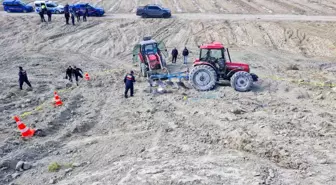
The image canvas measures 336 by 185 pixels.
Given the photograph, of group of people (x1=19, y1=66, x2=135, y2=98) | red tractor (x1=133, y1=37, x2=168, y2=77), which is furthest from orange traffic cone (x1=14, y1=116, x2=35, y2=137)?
red tractor (x1=133, y1=37, x2=168, y2=77)

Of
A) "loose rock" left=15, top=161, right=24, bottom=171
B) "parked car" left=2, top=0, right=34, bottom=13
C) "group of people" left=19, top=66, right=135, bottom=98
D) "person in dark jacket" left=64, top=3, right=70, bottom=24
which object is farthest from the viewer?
"parked car" left=2, top=0, right=34, bottom=13

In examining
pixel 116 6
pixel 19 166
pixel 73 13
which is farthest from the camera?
pixel 116 6

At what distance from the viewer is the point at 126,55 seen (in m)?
24.2

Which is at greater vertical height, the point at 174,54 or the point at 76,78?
the point at 174,54

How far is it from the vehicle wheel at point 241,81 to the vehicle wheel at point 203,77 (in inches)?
32.8

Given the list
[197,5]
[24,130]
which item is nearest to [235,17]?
[197,5]

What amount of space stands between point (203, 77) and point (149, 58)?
375 centimetres

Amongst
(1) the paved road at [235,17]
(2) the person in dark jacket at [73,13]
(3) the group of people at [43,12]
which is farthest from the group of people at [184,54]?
(3) the group of people at [43,12]

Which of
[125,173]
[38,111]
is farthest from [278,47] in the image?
[125,173]

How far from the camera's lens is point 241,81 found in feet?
52.7

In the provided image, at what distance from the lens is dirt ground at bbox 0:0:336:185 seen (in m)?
9.95

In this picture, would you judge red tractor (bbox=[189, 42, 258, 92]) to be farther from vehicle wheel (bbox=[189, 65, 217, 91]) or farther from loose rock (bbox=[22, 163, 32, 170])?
loose rock (bbox=[22, 163, 32, 170])

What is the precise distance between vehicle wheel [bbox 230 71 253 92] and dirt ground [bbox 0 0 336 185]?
321mm

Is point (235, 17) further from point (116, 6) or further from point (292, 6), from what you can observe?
point (116, 6)
